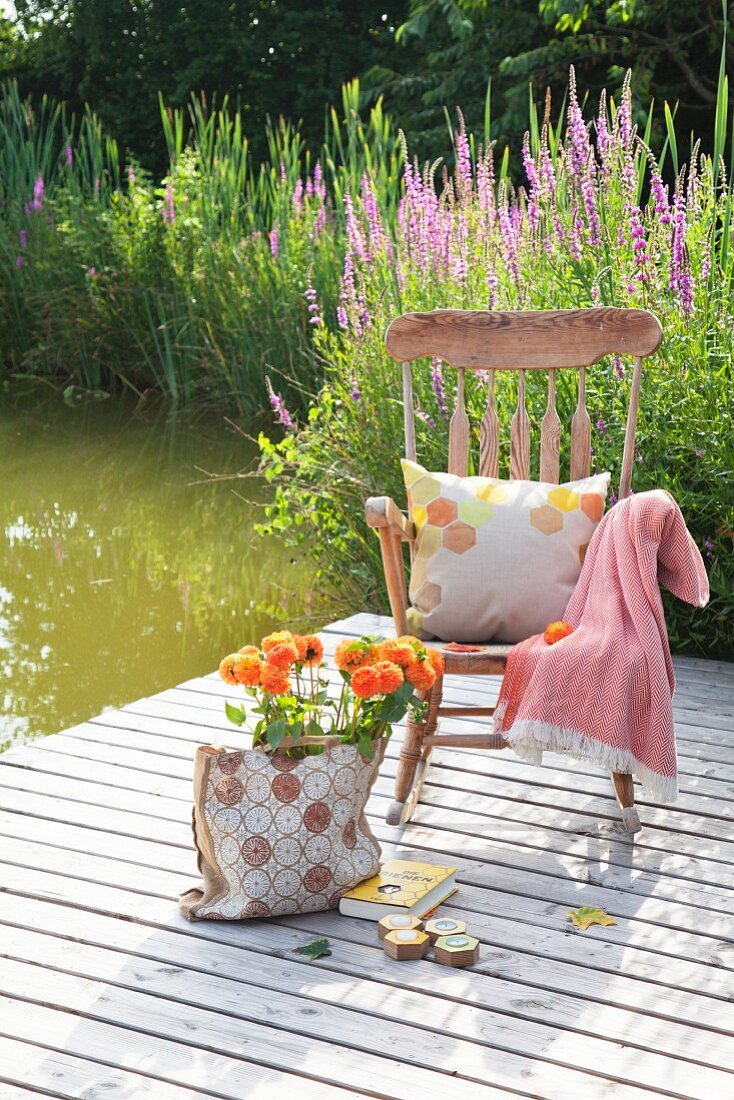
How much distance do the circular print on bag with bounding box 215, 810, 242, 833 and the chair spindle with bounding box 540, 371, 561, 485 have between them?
1196mm

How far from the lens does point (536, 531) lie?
2.65 metres

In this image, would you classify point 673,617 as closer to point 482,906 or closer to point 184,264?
point 482,906

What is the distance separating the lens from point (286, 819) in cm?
205

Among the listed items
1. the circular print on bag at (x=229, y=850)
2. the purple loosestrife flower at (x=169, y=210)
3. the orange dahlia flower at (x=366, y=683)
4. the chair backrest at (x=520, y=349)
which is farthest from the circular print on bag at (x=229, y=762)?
the purple loosestrife flower at (x=169, y=210)

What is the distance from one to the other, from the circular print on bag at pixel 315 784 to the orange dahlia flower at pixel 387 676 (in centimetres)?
16

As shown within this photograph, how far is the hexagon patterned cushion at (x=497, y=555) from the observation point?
8.57ft

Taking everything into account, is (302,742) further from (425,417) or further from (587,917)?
(425,417)

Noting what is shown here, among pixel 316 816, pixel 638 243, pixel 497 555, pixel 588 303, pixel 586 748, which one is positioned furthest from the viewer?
pixel 588 303

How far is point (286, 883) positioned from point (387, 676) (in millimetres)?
369

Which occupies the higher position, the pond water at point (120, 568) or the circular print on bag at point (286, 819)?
the circular print on bag at point (286, 819)

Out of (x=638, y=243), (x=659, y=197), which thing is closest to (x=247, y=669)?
(x=638, y=243)

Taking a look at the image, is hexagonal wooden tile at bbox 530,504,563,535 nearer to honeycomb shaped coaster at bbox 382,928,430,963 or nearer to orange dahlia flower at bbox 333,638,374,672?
orange dahlia flower at bbox 333,638,374,672

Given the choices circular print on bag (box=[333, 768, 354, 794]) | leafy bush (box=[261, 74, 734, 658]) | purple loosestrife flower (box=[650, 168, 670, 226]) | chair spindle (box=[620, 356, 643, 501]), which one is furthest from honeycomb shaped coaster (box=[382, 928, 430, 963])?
purple loosestrife flower (box=[650, 168, 670, 226])

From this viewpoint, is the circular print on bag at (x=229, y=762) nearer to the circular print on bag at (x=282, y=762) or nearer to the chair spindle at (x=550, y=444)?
the circular print on bag at (x=282, y=762)
